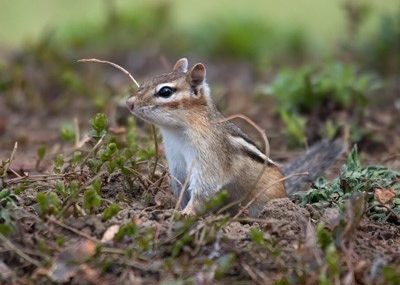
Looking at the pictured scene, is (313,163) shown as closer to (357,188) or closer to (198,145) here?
(357,188)

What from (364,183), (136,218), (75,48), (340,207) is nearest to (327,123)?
(364,183)

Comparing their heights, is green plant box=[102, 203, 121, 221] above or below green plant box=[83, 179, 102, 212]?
below

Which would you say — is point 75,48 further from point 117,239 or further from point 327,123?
point 117,239

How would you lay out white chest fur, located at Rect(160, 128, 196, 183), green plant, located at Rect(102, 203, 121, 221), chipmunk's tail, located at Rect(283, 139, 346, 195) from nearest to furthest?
green plant, located at Rect(102, 203, 121, 221)
white chest fur, located at Rect(160, 128, 196, 183)
chipmunk's tail, located at Rect(283, 139, 346, 195)

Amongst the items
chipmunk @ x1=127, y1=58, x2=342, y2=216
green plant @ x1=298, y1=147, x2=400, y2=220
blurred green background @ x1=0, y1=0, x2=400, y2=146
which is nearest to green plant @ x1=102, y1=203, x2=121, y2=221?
chipmunk @ x1=127, y1=58, x2=342, y2=216

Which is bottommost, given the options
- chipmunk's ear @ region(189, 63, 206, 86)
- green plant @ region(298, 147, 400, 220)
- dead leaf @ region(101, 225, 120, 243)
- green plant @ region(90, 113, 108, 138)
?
green plant @ region(298, 147, 400, 220)

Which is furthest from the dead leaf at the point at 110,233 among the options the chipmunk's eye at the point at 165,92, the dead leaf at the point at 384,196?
the dead leaf at the point at 384,196

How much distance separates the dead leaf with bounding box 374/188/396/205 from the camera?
5211 mm

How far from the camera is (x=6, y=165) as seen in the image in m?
5.20

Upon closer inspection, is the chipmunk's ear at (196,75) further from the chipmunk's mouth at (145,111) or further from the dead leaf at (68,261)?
the dead leaf at (68,261)

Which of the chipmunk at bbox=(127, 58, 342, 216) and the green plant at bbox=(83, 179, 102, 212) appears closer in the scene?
the green plant at bbox=(83, 179, 102, 212)

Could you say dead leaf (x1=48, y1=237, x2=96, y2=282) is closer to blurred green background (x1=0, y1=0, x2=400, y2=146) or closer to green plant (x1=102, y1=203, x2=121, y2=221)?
green plant (x1=102, y1=203, x2=121, y2=221)

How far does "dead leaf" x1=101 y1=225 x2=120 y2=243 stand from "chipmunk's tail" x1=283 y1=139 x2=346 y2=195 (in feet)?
5.98

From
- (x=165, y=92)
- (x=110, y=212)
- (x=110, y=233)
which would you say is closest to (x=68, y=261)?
(x=110, y=233)
